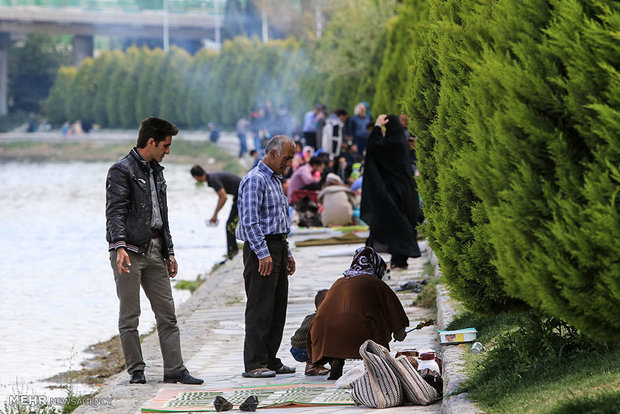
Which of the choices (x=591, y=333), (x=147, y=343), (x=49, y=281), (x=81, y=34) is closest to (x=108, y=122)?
(x=81, y=34)

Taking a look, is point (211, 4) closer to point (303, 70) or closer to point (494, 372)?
point (303, 70)

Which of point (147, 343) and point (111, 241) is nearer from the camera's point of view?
point (111, 241)

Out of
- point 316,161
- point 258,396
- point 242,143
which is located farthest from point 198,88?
point 258,396

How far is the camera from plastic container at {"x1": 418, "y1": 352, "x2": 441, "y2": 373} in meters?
7.04

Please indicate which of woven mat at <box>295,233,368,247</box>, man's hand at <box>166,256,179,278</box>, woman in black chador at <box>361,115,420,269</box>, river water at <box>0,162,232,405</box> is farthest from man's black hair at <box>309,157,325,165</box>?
man's hand at <box>166,256,179,278</box>

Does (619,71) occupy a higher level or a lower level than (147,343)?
higher

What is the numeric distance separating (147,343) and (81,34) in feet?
310

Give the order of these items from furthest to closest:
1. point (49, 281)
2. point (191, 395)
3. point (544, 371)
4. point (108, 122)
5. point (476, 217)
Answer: point (108, 122) → point (49, 281) → point (191, 395) → point (476, 217) → point (544, 371)

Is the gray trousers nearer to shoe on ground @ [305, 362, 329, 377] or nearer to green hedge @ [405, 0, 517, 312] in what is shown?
shoe on ground @ [305, 362, 329, 377]

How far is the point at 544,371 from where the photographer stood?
6.11 meters

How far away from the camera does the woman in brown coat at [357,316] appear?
24.8 ft

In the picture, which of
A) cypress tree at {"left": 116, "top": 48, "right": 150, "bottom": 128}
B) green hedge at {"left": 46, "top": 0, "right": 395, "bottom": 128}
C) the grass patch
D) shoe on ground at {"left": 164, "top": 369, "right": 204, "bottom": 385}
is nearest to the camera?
the grass patch

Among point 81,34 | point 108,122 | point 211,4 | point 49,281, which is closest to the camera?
point 49,281

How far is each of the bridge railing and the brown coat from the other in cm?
9929
